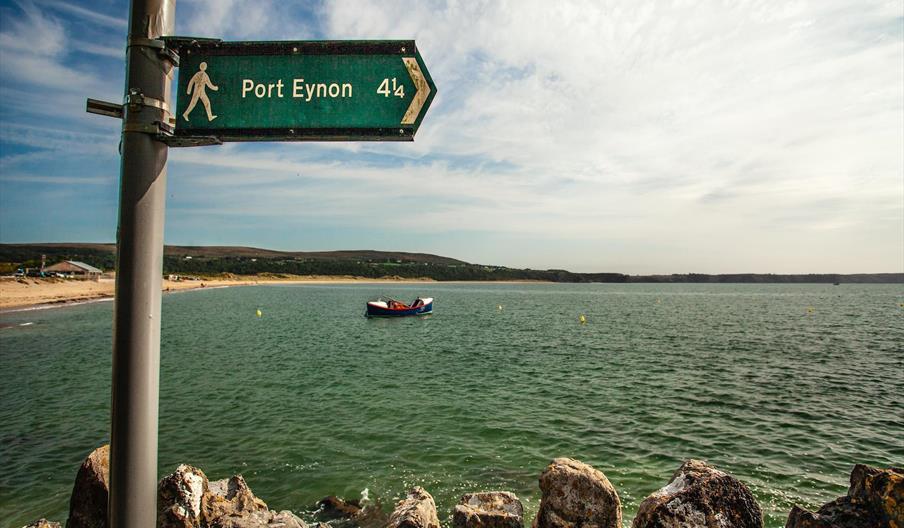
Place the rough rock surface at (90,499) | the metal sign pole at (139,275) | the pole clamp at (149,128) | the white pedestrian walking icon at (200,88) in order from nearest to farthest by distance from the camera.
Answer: the metal sign pole at (139,275)
the pole clamp at (149,128)
the white pedestrian walking icon at (200,88)
the rough rock surface at (90,499)

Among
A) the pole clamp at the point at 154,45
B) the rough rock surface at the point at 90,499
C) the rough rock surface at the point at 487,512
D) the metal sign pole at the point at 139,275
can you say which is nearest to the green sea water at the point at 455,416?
the rough rock surface at the point at 487,512

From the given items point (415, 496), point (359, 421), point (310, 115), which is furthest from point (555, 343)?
point (310, 115)

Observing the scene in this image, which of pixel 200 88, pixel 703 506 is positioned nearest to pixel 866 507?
pixel 703 506

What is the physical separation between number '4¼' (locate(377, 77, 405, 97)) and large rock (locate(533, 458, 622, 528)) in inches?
243

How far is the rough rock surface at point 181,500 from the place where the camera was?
5.86 m

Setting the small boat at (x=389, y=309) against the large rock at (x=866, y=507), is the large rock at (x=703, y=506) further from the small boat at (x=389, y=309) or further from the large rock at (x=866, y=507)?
the small boat at (x=389, y=309)

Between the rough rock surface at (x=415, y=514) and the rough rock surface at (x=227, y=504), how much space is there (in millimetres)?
1872

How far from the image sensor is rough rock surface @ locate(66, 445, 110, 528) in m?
6.33

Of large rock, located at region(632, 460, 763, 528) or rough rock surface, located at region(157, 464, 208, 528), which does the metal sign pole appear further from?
large rock, located at region(632, 460, 763, 528)

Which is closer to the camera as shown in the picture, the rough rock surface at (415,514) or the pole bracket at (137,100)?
the pole bracket at (137,100)

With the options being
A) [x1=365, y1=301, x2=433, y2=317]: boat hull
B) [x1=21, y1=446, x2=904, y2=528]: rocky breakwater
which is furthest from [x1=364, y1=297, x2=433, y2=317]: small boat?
[x1=21, y1=446, x2=904, y2=528]: rocky breakwater

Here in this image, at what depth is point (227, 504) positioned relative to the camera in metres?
6.82

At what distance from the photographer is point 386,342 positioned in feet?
116

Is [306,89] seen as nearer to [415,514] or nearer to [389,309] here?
[415,514]
